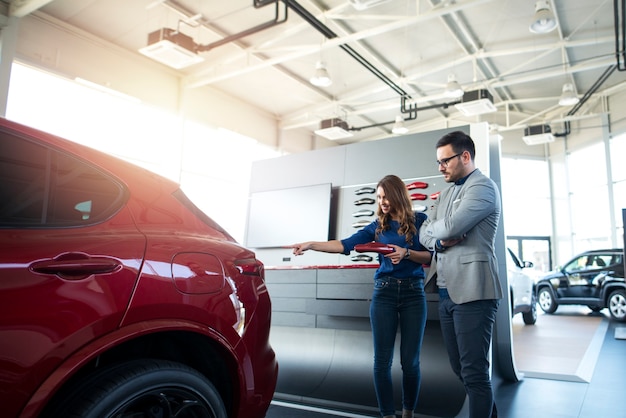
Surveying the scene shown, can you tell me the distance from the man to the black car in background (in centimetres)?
692

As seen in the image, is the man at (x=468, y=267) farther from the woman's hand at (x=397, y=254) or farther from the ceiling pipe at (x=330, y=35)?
the ceiling pipe at (x=330, y=35)

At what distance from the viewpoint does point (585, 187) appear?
45.6 feet

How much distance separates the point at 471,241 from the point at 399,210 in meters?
0.49

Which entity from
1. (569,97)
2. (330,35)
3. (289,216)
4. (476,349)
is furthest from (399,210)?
(569,97)

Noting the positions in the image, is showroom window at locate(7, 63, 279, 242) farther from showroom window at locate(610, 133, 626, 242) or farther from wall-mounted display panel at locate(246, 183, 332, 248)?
showroom window at locate(610, 133, 626, 242)

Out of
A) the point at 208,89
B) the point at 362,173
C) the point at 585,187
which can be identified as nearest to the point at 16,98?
the point at 208,89

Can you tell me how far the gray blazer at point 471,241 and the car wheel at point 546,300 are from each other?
26.7 ft

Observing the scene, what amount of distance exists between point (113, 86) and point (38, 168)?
8156 millimetres

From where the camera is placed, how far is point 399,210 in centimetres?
243

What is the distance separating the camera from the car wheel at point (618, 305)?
7391 millimetres

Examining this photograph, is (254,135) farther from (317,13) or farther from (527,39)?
(527,39)

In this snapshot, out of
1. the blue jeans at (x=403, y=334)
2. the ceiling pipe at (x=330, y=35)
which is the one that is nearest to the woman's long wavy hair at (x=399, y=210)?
the blue jeans at (x=403, y=334)

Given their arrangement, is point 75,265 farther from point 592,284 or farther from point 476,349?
point 592,284

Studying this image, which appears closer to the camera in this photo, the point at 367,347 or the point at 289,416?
the point at 289,416
